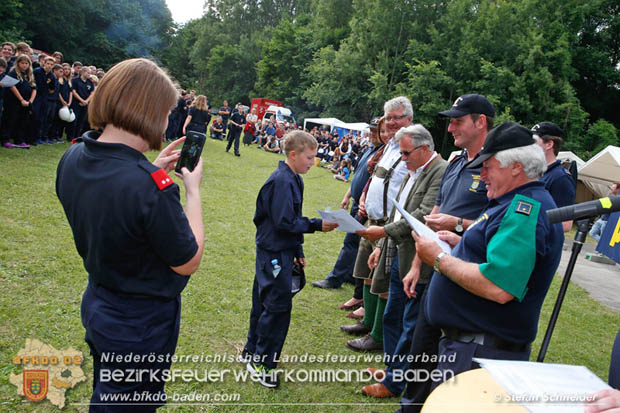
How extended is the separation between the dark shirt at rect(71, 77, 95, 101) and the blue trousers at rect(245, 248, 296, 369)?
10.8 meters

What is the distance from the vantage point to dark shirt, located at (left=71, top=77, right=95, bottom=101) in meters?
11.3

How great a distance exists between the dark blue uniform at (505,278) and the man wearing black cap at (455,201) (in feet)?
1.74

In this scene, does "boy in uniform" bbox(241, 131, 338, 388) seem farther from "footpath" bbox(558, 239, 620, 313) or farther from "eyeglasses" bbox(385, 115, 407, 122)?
"footpath" bbox(558, 239, 620, 313)

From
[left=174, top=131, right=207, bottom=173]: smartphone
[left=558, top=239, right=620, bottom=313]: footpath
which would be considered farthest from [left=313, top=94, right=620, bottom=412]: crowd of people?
[left=558, top=239, right=620, bottom=313]: footpath

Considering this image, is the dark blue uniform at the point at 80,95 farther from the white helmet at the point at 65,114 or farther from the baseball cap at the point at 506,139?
the baseball cap at the point at 506,139

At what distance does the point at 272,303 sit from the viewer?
3.25 metres

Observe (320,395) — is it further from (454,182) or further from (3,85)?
(3,85)

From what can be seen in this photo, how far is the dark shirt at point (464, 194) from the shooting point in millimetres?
2824

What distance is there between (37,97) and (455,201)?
1044 cm

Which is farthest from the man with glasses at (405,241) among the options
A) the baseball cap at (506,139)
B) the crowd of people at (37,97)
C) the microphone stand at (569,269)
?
the crowd of people at (37,97)

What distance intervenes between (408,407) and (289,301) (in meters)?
1.22

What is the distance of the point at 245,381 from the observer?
3.35 m

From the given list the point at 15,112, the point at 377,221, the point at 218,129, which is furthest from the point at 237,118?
the point at 377,221

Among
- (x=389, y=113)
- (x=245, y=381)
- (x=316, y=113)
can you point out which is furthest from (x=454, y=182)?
(x=316, y=113)
